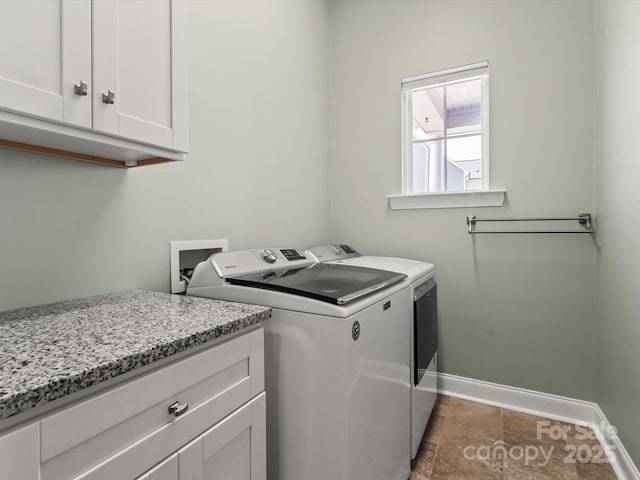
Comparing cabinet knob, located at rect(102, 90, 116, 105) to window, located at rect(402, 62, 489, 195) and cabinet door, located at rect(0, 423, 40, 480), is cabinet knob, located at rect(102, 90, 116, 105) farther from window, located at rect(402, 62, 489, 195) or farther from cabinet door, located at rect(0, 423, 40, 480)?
window, located at rect(402, 62, 489, 195)

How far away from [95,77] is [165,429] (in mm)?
854

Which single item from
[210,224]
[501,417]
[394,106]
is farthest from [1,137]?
[501,417]

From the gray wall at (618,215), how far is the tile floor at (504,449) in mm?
214

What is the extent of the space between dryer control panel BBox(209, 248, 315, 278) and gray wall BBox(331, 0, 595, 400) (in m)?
0.95

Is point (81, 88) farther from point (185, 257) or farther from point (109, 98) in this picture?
point (185, 257)

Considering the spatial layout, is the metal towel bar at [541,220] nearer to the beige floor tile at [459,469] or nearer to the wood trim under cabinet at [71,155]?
the beige floor tile at [459,469]

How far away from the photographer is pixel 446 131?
239 cm

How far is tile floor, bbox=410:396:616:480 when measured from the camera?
5.32 feet

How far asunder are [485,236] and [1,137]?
7.51ft

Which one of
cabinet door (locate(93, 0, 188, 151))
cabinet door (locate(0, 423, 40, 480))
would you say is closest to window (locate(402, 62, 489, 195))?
cabinet door (locate(93, 0, 188, 151))

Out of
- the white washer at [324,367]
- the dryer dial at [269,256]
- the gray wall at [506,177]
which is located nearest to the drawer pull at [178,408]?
the white washer at [324,367]

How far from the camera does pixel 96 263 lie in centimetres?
119

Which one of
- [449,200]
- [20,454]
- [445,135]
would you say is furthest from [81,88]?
[445,135]

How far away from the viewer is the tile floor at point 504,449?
162 centimetres
